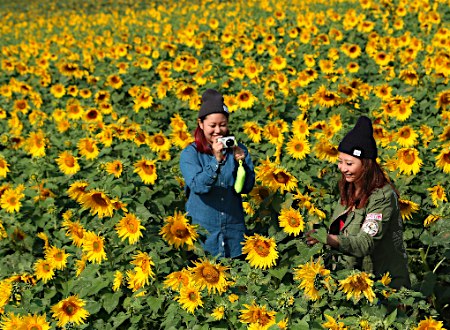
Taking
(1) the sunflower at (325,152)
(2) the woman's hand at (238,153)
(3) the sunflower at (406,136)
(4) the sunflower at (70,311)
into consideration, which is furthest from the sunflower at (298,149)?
(4) the sunflower at (70,311)

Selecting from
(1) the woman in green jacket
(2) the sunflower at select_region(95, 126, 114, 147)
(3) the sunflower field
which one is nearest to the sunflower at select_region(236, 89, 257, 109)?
(3) the sunflower field

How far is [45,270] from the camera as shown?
11.6 feet

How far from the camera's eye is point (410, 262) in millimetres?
4055

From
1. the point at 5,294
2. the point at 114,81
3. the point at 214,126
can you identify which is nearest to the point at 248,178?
the point at 214,126

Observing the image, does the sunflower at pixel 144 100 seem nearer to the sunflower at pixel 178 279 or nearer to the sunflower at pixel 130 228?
the sunflower at pixel 130 228

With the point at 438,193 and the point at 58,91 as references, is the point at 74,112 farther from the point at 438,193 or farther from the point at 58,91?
the point at 438,193

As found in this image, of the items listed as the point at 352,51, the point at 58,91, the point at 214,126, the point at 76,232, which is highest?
the point at 214,126

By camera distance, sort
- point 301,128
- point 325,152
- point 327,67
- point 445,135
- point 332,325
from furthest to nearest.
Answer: point 327,67 → point 301,128 → point 445,135 → point 325,152 → point 332,325

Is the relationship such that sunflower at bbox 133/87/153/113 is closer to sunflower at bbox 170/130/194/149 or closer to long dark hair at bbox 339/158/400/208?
sunflower at bbox 170/130/194/149

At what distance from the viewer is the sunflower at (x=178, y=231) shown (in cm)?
302

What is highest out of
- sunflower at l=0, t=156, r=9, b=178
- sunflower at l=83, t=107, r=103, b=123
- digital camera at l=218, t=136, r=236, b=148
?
digital camera at l=218, t=136, r=236, b=148

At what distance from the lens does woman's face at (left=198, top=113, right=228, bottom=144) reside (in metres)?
3.48

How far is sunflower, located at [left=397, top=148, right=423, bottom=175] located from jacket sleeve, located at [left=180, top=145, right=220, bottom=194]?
1709 millimetres

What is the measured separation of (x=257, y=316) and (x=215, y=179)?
1223 mm
